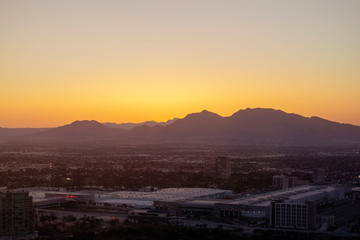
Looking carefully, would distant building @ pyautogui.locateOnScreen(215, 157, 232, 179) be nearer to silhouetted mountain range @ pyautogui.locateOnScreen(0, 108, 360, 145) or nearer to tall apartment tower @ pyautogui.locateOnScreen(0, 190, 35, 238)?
tall apartment tower @ pyautogui.locateOnScreen(0, 190, 35, 238)

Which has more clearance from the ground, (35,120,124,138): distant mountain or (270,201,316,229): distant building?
(35,120,124,138): distant mountain

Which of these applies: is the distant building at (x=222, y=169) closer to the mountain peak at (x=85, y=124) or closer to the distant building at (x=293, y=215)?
the distant building at (x=293, y=215)

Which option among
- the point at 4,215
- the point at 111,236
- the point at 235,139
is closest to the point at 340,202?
the point at 111,236

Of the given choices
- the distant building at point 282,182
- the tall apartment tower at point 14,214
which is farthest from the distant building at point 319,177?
the tall apartment tower at point 14,214

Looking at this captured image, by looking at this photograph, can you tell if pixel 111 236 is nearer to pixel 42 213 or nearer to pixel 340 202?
pixel 42 213

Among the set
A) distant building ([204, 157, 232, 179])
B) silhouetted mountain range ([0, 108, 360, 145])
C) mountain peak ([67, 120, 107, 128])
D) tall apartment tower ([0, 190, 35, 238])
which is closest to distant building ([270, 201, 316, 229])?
tall apartment tower ([0, 190, 35, 238])

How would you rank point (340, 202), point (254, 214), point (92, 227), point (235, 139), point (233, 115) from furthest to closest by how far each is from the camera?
point (233, 115) < point (235, 139) < point (340, 202) < point (254, 214) < point (92, 227)
